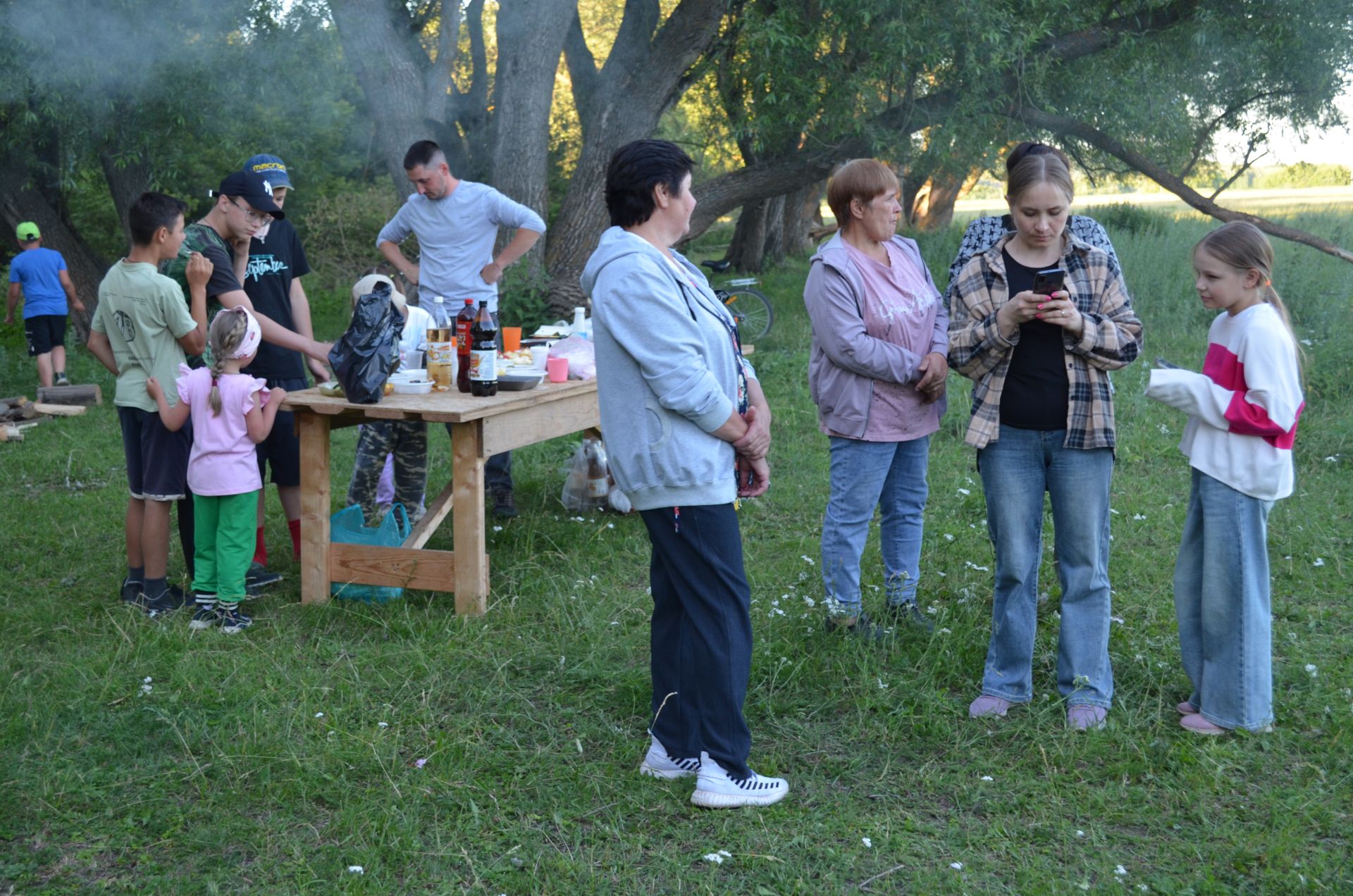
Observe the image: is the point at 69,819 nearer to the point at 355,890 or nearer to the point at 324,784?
the point at 324,784

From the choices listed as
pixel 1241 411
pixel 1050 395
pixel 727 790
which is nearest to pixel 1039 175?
pixel 1050 395

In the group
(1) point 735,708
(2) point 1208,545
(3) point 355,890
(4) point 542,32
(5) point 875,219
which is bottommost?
(3) point 355,890

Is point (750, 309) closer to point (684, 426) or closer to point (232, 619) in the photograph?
point (232, 619)

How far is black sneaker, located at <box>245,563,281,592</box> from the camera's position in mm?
5109

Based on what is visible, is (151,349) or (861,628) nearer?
(861,628)

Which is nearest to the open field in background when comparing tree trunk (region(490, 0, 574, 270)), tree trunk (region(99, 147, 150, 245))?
tree trunk (region(490, 0, 574, 270))

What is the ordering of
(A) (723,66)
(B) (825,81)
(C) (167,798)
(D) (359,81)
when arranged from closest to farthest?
(C) (167,798) → (B) (825,81) → (D) (359,81) → (A) (723,66)

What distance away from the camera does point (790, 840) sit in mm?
3029

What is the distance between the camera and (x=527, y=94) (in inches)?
452

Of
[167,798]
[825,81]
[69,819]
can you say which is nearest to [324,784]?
[167,798]

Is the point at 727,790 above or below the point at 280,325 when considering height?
below

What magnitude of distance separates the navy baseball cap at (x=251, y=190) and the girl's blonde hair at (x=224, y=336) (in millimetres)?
577

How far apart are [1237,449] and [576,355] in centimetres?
310

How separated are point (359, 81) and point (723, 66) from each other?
12.8 ft
